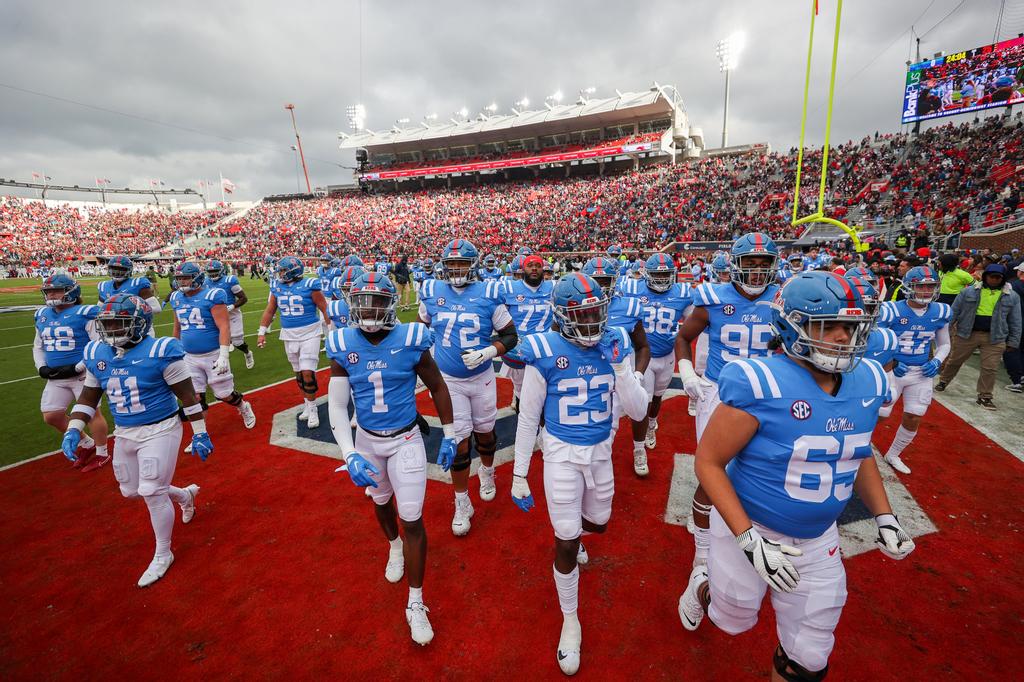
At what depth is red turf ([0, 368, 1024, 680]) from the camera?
3.14 meters

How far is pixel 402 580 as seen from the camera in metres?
3.91

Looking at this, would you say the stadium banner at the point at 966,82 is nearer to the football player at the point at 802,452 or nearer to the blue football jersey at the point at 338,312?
the blue football jersey at the point at 338,312

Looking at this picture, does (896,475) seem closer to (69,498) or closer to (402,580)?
(402,580)

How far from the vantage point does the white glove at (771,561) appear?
2.08m

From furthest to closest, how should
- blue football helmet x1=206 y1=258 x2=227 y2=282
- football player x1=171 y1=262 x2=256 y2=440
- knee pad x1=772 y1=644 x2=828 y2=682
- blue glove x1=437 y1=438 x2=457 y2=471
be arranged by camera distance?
blue football helmet x1=206 y1=258 x2=227 y2=282, football player x1=171 y1=262 x2=256 y2=440, blue glove x1=437 y1=438 x2=457 y2=471, knee pad x1=772 y1=644 x2=828 y2=682

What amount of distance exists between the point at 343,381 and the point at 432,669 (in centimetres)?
219

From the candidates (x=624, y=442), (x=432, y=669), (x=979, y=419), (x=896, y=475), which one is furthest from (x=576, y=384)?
(x=979, y=419)

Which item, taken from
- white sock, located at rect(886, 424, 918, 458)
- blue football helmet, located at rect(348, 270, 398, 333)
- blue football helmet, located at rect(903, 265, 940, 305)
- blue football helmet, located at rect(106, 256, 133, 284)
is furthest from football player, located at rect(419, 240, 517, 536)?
blue football helmet, located at rect(106, 256, 133, 284)

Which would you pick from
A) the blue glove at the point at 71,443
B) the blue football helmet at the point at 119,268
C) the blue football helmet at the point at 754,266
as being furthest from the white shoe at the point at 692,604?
the blue football helmet at the point at 119,268

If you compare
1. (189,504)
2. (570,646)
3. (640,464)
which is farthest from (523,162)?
(570,646)

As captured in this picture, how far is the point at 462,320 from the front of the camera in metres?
4.93

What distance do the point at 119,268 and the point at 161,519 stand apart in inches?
234

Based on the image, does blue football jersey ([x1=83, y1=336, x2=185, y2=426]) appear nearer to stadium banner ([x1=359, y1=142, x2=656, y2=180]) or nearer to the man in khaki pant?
the man in khaki pant

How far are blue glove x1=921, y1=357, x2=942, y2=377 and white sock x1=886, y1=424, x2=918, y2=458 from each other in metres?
0.71
